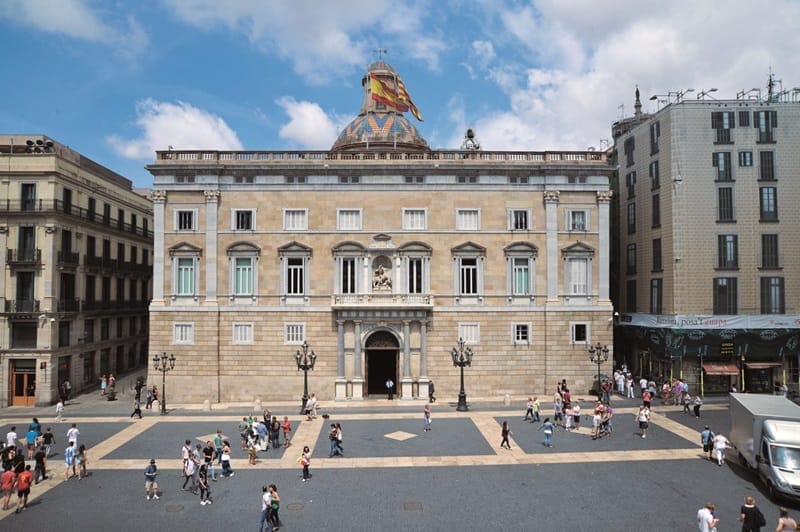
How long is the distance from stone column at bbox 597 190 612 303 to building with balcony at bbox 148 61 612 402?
10 cm

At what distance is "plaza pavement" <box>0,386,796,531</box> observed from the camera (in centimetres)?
1756

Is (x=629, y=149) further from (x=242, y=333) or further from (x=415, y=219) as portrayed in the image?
(x=242, y=333)

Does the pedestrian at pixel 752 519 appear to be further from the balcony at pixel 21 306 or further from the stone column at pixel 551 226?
the balcony at pixel 21 306

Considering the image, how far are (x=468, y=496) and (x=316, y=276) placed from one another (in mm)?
21046

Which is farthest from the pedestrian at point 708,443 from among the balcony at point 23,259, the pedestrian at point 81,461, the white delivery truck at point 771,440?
the balcony at point 23,259

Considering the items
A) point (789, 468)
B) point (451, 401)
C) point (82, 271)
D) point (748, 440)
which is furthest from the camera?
point (82, 271)

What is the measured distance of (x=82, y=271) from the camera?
41.1 meters

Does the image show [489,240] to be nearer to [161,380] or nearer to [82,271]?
[161,380]

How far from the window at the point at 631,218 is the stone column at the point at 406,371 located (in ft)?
66.9

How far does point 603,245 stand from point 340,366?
20195 mm

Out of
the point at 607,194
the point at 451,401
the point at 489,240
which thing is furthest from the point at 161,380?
the point at 607,194

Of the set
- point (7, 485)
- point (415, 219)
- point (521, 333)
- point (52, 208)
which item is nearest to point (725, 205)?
point (521, 333)

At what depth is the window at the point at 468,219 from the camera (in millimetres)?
37844

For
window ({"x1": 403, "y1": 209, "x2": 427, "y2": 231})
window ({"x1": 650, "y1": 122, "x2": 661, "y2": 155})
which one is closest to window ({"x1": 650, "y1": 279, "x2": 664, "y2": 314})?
window ({"x1": 650, "y1": 122, "x2": 661, "y2": 155})
